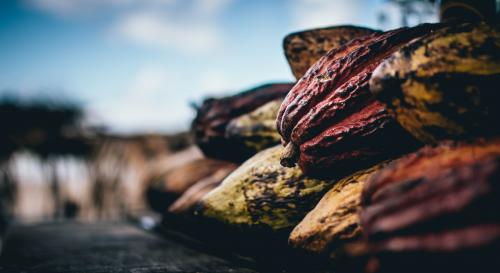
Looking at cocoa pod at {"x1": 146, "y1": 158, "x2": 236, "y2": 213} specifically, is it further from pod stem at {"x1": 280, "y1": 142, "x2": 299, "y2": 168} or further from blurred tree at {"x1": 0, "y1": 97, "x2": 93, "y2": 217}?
blurred tree at {"x1": 0, "y1": 97, "x2": 93, "y2": 217}

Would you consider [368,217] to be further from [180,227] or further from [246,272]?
[180,227]

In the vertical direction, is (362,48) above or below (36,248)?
above

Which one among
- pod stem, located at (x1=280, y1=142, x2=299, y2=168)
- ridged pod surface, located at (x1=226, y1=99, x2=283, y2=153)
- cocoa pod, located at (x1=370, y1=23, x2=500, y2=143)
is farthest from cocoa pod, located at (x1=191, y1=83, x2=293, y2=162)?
cocoa pod, located at (x1=370, y1=23, x2=500, y2=143)

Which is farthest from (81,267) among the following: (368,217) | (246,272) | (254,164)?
(368,217)

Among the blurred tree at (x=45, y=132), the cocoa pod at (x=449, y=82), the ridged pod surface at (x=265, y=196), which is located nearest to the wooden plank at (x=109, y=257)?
the ridged pod surface at (x=265, y=196)

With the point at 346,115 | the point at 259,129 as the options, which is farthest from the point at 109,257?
the point at 346,115

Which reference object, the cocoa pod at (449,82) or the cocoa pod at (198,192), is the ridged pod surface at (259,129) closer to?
the cocoa pod at (198,192)

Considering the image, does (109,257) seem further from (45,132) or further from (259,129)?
(45,132)
